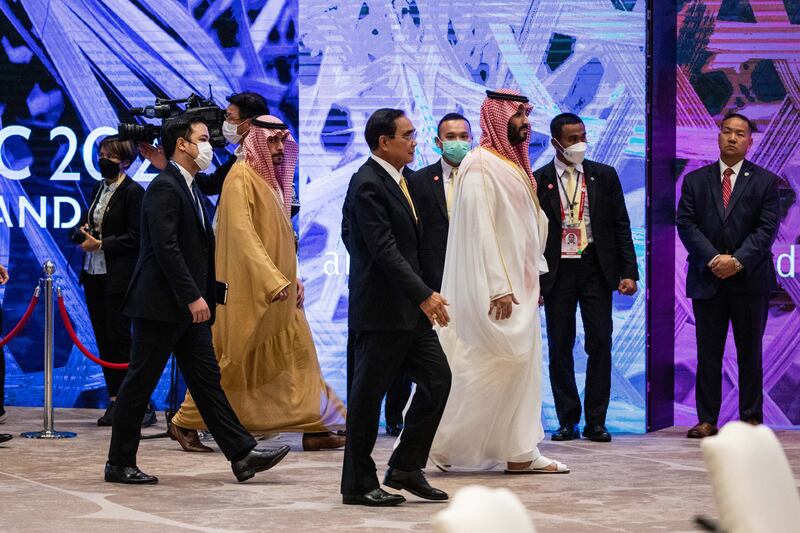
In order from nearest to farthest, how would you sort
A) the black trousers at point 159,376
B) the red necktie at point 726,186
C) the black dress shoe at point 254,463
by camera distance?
the black trousers at point 159,376, the black dress shoe at point 254,463, the red necktie at point 726,186

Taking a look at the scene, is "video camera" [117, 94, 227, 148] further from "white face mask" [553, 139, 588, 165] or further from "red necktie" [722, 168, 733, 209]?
"red necktie" [722, 168, 733, 209]

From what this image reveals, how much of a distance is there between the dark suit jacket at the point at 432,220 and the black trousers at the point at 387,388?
1929 mm

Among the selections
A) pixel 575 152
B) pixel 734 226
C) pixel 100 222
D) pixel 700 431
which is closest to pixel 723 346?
pixel 700 431

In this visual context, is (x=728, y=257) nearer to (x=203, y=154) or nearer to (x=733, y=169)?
(x=733, y=169)

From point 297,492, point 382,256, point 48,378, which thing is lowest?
point 297,492

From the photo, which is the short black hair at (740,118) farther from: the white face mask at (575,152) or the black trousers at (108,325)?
the black trousers at (108,325)

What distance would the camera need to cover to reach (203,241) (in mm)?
6027

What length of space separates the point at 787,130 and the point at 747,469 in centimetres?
603

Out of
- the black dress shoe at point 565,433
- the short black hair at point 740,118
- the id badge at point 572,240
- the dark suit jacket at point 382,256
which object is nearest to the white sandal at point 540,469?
the black dress shoe at point 565,433

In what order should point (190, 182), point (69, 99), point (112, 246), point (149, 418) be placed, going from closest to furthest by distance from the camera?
point (190, 182), point (112, 246), point (149, 418), point (69, 99)

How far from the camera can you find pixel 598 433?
7621 mm

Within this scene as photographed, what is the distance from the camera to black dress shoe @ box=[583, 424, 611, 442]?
761cm

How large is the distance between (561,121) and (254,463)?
286cm

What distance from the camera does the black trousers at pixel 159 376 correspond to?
5898 millimetres
